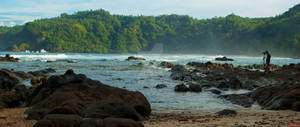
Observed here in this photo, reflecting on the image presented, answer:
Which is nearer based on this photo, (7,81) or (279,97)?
(279,97)

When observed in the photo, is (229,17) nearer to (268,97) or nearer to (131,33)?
(131,33)

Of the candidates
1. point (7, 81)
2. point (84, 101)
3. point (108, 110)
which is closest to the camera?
point (108, 110)

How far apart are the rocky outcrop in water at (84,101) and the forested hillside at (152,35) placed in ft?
321

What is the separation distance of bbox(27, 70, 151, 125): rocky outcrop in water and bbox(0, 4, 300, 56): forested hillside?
9777cm

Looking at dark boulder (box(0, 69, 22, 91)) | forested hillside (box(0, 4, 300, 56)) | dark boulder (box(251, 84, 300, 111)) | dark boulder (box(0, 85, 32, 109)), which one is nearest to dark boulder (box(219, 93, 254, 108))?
dark boulder (box(251, 84, 300, 111))

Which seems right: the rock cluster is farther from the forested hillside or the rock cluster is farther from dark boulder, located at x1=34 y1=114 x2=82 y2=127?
the forested hillside

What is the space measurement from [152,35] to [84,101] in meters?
159

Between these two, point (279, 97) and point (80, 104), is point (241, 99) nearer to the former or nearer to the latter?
point (279, 97)

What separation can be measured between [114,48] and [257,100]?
473ft

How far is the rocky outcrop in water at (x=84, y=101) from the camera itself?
6613 mm

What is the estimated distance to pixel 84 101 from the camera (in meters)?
8.38

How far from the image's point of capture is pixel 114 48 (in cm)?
15350

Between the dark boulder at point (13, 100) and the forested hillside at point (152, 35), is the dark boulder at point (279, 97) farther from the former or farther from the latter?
the forested hillside at point (152, 35)

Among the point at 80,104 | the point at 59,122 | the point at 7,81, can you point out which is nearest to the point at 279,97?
the point at 80,104
